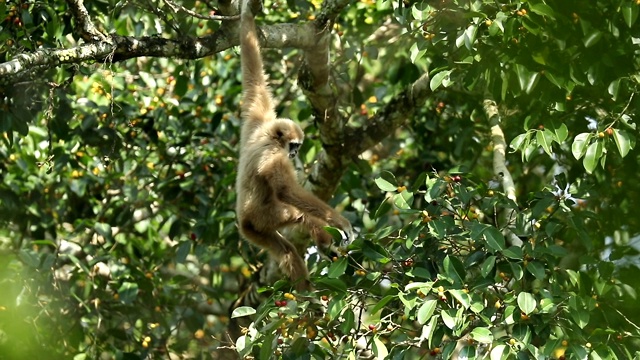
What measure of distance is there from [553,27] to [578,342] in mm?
1757

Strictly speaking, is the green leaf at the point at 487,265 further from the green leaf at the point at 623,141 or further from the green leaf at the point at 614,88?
the green leaf at the point at 614,88

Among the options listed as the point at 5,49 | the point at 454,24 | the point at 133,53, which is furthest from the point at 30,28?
the point at 454,24

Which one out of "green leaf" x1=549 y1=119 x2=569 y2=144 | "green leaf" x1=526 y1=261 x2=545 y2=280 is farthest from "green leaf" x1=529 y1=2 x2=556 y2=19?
"green leaf" x1=526 y1=261 x2=545 y2=280

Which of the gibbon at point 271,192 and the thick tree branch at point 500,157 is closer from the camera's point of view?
the thick tree branch at point 500,157

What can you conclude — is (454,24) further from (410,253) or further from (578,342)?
(578,342)

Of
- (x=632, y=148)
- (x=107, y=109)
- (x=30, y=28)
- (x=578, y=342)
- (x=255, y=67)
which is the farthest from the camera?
(x=107, y=109)

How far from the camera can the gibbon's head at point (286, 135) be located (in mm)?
7332

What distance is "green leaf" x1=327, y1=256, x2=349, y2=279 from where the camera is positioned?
Answer: 16.6 ft

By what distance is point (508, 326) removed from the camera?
5.07 metres

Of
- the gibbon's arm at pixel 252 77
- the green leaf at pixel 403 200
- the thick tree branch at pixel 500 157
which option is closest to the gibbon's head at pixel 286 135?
the gibbon's arm at pixel 252 77

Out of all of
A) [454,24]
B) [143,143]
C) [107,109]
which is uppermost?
[454,24]

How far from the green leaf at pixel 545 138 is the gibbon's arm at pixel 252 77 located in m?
2.28

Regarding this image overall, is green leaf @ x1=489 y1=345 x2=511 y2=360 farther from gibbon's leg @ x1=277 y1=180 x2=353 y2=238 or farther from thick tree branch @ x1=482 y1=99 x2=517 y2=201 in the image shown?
gibbon's leg @ x1=277 y1=180 x2=353 y2=238

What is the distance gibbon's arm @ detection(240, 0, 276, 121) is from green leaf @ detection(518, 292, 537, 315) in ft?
9.60
